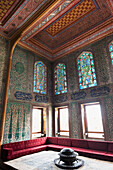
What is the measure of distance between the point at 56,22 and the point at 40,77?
9.57ft

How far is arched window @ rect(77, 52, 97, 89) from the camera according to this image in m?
5.95

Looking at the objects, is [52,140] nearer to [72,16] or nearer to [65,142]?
[65,142]

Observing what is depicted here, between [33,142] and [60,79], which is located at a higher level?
[60,79]

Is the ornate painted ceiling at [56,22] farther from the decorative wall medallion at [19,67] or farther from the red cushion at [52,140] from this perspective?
the red cushion at [52,140]

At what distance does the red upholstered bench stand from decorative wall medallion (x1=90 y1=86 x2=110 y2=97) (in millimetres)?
1922

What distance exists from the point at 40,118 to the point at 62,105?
4.60 ft

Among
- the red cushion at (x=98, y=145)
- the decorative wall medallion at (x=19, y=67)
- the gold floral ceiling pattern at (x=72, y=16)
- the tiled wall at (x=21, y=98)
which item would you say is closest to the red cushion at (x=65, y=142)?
the red cushion at (x=98, y=145)

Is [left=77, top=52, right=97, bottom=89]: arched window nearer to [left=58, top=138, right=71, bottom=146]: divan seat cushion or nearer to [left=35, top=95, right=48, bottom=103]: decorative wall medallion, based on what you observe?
[left=35, top=95, right=48, bottom=103]: decorative wall medallion

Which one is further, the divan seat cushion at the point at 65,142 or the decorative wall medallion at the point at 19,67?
the decorative wall medallion at the point at 19,67

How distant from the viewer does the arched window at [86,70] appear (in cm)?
595

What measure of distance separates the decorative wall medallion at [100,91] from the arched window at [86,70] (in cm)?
32

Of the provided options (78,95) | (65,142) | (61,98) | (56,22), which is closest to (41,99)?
(61,98)

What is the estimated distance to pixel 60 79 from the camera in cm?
720

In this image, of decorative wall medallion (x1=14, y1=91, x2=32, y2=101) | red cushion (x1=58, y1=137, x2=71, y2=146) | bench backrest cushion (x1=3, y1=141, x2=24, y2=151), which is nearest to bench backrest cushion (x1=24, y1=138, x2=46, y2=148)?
bench backrest cushion (x1=3, y1=141, x2=24, y2=151)
